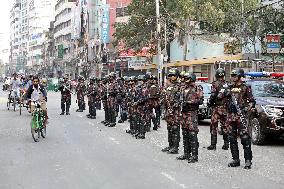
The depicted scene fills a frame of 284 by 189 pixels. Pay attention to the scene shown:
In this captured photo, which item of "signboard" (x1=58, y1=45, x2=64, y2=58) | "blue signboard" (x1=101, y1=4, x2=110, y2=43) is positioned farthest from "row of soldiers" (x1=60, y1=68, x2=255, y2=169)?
"signboard" (x1=58, y1=45, x2=64, y2=58)

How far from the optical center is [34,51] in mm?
172750

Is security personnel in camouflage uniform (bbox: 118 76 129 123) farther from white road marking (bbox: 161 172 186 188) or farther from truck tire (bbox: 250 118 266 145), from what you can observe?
white road marking (bbox: 161 172 186 188)

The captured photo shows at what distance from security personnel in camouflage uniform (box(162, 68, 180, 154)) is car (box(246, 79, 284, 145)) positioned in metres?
2.49

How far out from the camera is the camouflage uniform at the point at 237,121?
10641 millimetres

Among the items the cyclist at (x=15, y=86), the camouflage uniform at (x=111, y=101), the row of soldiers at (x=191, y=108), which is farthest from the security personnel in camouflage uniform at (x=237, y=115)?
the cyclist at (x=15, y=86)

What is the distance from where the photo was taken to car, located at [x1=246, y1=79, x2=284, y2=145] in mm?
13641

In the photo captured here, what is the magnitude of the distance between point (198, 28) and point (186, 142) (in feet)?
129

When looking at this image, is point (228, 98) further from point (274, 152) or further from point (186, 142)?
point (274, 152)

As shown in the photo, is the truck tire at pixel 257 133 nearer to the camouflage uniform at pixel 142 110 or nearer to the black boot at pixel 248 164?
the camouflage uniform at pixel 142 110

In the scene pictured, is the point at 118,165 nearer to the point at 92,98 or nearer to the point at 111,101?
the point at 111,101

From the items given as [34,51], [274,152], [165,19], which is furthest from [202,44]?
[34,51]

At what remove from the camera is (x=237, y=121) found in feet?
35.3

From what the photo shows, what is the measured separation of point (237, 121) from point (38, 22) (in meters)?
170

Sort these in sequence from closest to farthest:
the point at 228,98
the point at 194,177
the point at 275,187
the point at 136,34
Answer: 1. the point at 275,187
2. the point at 194,177
3. the point at 228,98
4. the point at 136,34
